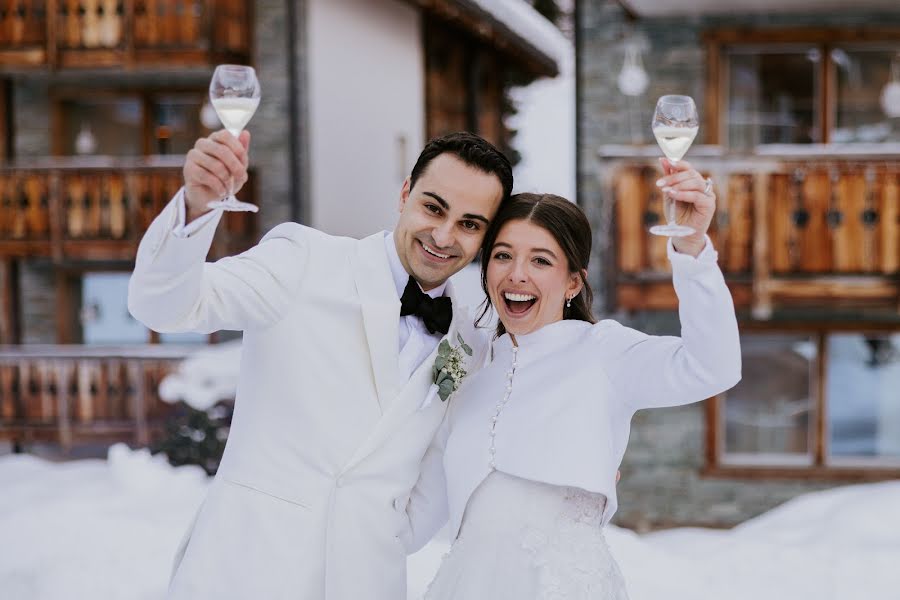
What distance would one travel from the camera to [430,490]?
3172mm

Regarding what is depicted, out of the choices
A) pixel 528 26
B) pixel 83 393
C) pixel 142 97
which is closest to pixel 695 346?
pixel 83 393

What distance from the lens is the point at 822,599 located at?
499 centimetres

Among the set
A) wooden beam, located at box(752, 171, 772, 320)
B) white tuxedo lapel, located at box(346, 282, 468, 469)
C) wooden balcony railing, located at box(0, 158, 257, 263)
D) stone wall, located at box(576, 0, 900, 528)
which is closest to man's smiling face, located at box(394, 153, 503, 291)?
white tuxedo lapel, located at box(346, 282, 468, 469)

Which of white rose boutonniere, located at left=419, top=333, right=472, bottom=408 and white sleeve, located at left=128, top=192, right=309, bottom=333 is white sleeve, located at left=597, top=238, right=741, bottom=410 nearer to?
white rose boutonniere, located at left=419, top=333, right=472, bottom=408

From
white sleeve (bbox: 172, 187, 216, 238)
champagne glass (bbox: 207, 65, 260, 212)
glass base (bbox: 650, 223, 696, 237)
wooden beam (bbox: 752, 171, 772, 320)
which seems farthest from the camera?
wooden beam (bbox: 752, 171, 772, 320)

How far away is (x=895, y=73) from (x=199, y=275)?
389 inches

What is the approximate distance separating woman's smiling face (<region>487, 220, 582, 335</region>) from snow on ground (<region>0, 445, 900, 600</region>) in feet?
6.04

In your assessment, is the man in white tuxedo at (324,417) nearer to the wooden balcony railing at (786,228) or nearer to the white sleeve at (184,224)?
the white sleeve at (184,224)

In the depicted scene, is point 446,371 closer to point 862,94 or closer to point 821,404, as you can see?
point 821,404

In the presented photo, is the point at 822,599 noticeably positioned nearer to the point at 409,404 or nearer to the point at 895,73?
the point at 409,404

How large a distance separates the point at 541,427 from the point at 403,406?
40 centimetres

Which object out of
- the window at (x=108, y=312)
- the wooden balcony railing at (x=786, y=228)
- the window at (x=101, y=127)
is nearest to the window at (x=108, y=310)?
the window at (x=108, y=312)

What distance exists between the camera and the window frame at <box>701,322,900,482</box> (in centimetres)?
1085

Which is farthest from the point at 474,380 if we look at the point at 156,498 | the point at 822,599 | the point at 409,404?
the point at 156,498
